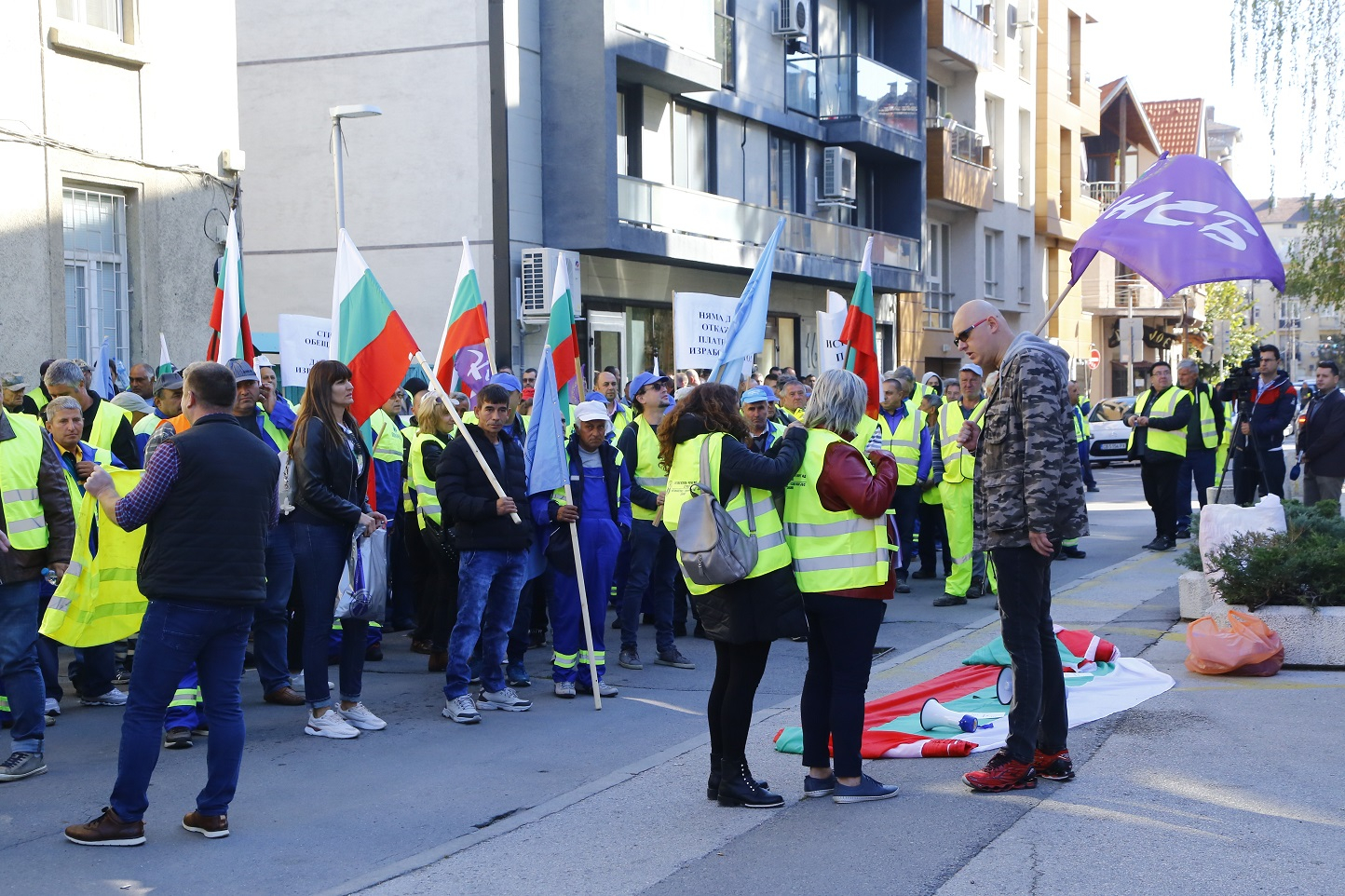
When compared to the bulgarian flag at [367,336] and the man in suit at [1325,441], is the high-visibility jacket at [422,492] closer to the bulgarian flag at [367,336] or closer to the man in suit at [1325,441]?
the bulgarian flag at [367,336]

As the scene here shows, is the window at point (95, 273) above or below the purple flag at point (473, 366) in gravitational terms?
above

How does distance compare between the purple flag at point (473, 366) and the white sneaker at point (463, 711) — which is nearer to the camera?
the white sneaker at point (463, 711)

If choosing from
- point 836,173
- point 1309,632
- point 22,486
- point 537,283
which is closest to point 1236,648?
point 1309,632

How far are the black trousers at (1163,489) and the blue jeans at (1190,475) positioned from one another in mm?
160

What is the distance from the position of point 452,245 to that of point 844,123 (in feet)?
37.9

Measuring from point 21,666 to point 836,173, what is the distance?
25215 millimetres

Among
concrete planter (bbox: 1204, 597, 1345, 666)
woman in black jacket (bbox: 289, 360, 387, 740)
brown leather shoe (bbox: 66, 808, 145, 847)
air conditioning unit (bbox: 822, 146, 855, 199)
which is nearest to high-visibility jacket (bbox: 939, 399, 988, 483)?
concrete planter (bbox: 1204, 597, 1345, 666)

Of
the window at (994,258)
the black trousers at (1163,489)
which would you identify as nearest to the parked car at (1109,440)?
the window at (994,258)

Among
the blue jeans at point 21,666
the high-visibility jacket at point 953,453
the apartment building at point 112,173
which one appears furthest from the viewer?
the apartment building at point 112,173

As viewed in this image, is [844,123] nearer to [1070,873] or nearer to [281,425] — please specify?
[281,425]

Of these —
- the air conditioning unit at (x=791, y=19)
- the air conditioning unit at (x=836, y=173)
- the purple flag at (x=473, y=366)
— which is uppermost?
the air conditioning unit at (x=791, y=19)

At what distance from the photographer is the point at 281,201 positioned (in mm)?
23844

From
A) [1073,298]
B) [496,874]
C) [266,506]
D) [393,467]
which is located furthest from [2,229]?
[1073,298]

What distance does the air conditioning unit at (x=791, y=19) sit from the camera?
92.2 ft
